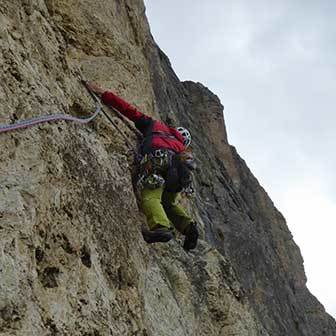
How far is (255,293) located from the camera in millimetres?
16266

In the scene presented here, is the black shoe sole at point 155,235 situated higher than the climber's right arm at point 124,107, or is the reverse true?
the climber's right arm at point 124,107

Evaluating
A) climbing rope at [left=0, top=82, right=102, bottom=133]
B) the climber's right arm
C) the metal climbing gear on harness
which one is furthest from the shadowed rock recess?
the metal climbing gear on harness

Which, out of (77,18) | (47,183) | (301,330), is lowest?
(47,183)

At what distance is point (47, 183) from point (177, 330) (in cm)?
272

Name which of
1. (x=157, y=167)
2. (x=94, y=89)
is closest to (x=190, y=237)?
(x=157, y=167)

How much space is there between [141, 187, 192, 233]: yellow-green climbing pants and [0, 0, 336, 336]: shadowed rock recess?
0.33 m

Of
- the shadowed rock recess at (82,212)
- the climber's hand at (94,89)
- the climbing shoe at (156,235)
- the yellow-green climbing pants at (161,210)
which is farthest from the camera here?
the climber's hand at (94,89)

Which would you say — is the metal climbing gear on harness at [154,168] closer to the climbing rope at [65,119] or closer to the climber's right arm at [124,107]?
the climbing rope at [65,119]

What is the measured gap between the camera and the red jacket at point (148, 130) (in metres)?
8.55

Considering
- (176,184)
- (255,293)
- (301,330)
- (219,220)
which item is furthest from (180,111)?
(176,184)

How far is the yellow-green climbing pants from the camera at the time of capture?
25.0ft

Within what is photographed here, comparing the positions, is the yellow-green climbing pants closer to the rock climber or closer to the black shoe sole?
the rock climber

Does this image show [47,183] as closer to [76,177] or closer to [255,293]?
[76,177]

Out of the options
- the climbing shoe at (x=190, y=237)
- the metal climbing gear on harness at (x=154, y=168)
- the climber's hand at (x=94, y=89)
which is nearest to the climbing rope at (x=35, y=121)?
the climber's hand at (x=94, y=89)
